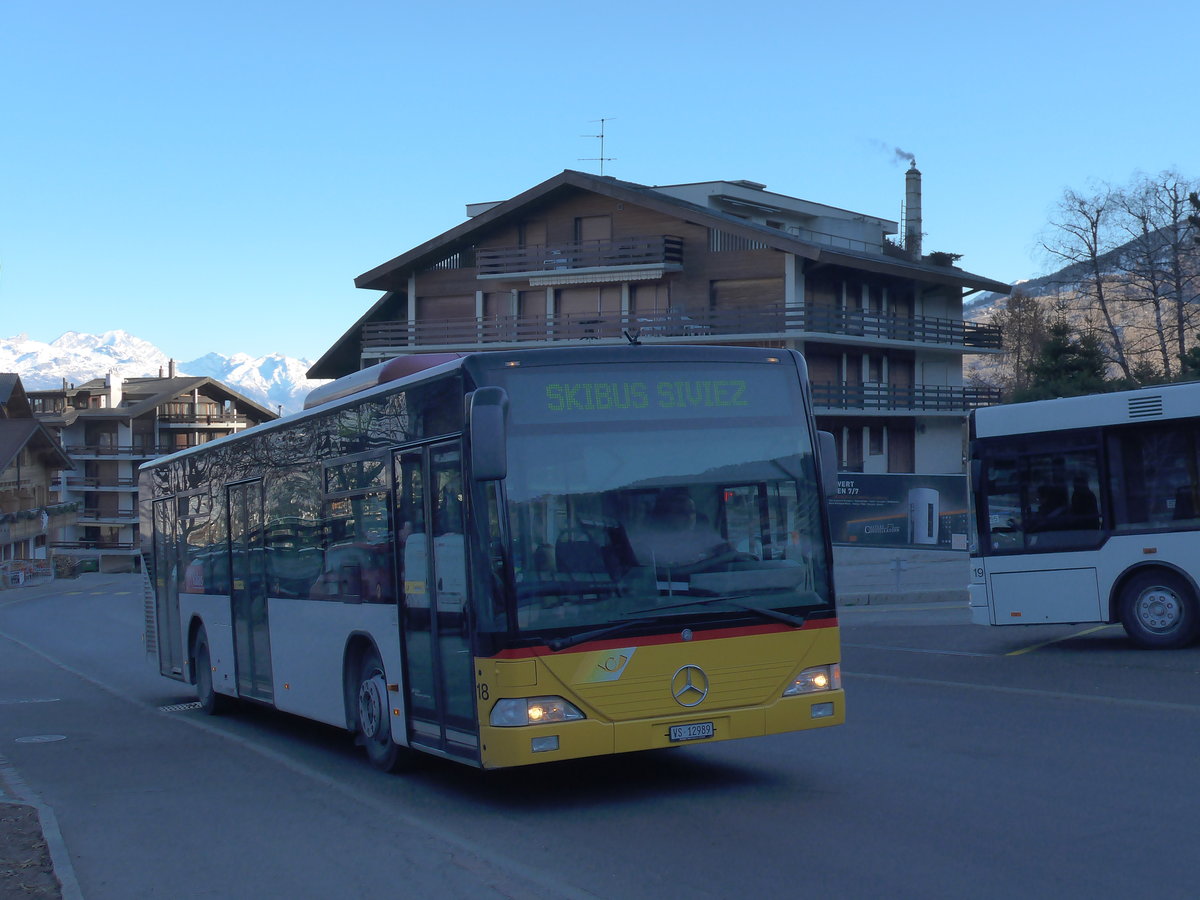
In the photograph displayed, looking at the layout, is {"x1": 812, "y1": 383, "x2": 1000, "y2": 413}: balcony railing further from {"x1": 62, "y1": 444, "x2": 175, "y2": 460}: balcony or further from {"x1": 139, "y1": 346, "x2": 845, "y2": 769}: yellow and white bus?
{"x1": 62, "y1": 444, "x2": 175, "y2": 460}: balcony

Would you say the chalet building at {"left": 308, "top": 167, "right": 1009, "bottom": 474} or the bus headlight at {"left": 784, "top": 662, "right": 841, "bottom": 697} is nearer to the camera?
the bus headlight at {"left": 784, "top": 662, "right": 841, "bottom": 697}

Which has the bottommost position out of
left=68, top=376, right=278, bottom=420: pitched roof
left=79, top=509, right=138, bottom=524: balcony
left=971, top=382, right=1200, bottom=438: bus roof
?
left=971, top=382, right=1200, bottom=438: bus roof

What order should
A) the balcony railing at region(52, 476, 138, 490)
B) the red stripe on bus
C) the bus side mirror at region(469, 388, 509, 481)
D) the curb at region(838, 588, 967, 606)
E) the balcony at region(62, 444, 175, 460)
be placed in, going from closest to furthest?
the bus side mirror at region(469, 388, 509, 481) < the red stripe on bus < the curb at region(838, 588, 967, 606) < the balcony at region(62, 444, 175, 460) < the balcony railing at region(52, 476, 138, 490)

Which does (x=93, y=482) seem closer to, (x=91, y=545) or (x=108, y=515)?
(x=108, y=515)

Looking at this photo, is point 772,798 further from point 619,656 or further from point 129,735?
point 129,735

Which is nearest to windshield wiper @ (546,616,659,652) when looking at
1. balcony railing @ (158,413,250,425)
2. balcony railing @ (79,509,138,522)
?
balcony railing @ (79,509,138,522)

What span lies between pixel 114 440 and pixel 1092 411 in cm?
9715

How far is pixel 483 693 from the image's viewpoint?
26.2 feet

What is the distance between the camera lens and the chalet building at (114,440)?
101500 millimetres

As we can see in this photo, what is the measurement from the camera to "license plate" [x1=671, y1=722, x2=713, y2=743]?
26.8 feet

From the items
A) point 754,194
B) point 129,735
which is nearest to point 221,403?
point 754,194

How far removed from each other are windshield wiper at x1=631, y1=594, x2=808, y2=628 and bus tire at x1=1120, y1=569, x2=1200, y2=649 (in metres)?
8.28

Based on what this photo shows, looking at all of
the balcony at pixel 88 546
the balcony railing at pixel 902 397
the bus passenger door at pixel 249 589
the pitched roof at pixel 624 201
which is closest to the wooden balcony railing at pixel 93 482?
the balcony at pixel 88 546

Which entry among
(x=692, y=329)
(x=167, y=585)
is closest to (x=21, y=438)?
(x=692, y=329)
